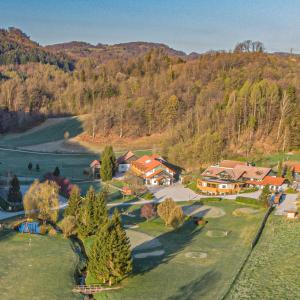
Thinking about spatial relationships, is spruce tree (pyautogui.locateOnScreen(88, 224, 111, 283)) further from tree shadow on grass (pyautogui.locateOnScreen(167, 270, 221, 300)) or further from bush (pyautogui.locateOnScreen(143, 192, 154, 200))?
bush (pyautogui.locateOnScreen(143, 192, 154, 200))

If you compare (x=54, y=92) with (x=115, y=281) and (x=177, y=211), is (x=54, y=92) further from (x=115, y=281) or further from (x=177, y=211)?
(x=115, y=281)

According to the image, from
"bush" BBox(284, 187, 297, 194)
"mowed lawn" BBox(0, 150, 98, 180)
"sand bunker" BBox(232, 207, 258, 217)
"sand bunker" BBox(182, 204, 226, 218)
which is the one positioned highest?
"mowed lawn" BBox(0, 150, 98, 180)

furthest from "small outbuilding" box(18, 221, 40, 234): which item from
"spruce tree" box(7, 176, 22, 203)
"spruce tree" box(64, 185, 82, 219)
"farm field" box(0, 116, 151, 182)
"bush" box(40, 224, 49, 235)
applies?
"farm field" box(0, 116, 151, 182)

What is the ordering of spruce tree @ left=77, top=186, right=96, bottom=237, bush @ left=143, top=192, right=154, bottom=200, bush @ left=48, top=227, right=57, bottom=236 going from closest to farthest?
spruce tree @ left=77, top=186, right=96, bottom=237, bush @ left=48, top=227, right=57, bottom=236, bush @ left=143, top=192, right=154, bottom=200

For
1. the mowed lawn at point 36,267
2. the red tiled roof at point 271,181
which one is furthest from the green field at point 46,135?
the mowed lawn at point 36,267

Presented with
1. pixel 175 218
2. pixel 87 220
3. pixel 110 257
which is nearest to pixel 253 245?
pixel 175 218

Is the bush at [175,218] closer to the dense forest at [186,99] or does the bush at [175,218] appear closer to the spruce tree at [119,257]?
the spruce tree at [119,257]
